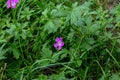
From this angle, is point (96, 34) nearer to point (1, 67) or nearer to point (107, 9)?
point (107, 9)

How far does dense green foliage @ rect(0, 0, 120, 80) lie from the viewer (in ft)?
7.39

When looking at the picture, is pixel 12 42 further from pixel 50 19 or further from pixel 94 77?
pixel 94 77

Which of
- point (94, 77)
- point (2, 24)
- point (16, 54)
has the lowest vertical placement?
point (94, 77)

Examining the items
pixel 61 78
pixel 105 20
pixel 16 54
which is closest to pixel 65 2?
pixel 105 20

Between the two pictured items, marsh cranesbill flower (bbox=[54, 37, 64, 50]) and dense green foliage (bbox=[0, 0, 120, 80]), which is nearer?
dense green foliage (bbox=[0, 0, 120, 80])

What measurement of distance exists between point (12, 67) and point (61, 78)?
0.49 meters

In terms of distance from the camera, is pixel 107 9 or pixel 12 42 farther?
pixel 107 9

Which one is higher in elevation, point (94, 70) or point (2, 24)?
point (2, 24)

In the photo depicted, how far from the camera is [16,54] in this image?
2.41 meters

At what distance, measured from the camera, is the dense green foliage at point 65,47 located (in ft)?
7.39

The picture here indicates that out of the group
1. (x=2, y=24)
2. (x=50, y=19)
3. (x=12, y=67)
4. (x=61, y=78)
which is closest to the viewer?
(x=61, y=78)

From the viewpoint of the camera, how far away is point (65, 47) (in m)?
2.47

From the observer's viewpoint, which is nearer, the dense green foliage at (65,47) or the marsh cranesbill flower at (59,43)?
the dense green foliage at (65,47)

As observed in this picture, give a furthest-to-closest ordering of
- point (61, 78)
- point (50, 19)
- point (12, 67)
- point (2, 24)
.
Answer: point (2, 24), point (12, 67), point (50, 19), point (61, 78)
